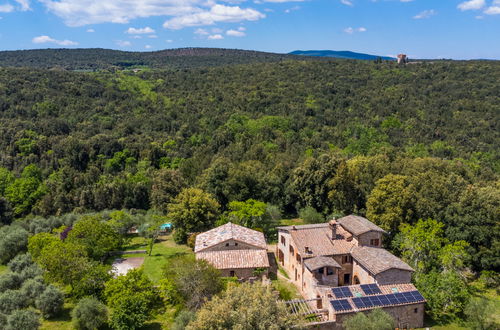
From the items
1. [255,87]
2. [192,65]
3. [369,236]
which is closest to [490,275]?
[369,236]

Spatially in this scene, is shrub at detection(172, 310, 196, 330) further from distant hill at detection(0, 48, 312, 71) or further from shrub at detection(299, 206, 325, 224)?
distant hill at detection(0, 48, 312, 71)

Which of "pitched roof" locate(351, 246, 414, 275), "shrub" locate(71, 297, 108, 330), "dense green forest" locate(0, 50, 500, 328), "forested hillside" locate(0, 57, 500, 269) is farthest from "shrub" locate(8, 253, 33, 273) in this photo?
"pitched roof" locate(351, 246, 414, 275)

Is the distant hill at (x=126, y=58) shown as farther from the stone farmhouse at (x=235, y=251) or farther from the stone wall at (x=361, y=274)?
the stone wall at (x=361, y=274)

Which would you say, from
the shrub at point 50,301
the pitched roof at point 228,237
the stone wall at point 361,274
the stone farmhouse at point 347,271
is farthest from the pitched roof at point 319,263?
the shrub at point 50,301

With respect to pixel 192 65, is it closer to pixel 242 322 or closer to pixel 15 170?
pixel 15 170

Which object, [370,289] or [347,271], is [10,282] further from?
[370,289]

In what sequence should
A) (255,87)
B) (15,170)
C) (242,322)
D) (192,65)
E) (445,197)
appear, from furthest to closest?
(192,65)
(255,87)
(15,170)
(445,197)
(242,322)

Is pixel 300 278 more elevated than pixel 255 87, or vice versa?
pixel 255 87
